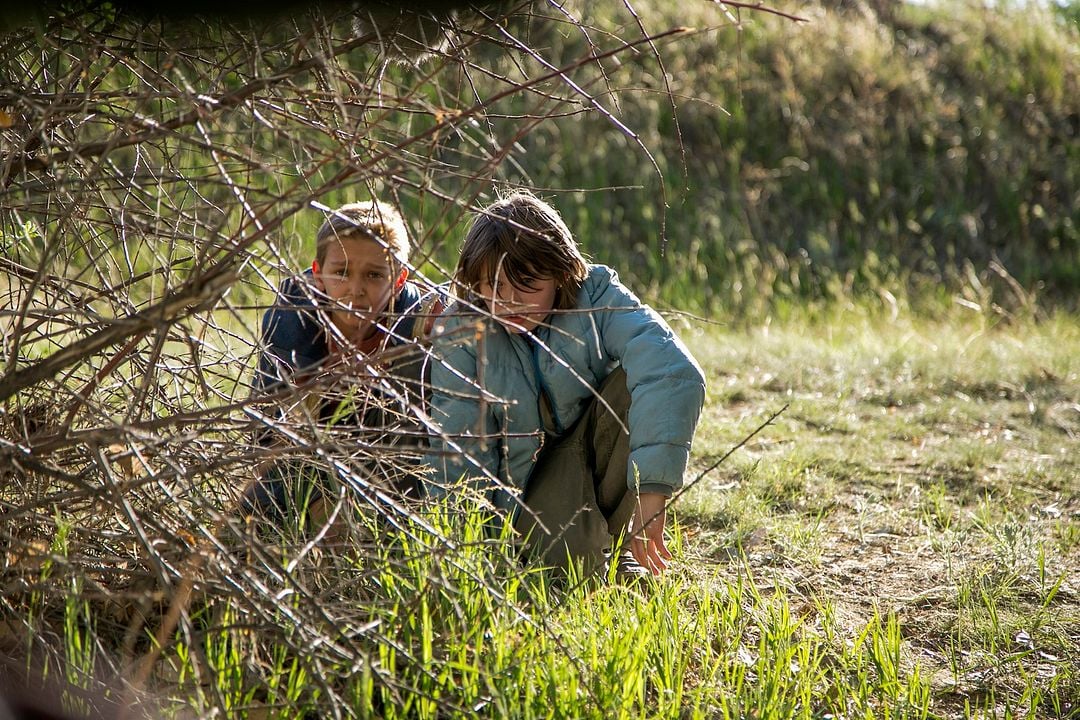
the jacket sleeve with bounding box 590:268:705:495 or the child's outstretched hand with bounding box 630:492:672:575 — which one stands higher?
the jacket sleeve with bounding box 590:268:705:495

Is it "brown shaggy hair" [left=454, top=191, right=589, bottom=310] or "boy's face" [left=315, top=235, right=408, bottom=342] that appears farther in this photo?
"boy's face" [left=315, top=235, right=408, bottom=342]

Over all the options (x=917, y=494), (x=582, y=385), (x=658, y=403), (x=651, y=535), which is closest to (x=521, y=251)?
(x=582, y=385)

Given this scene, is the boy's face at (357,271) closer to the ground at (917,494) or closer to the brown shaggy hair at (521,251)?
the brown shaggy hair at (521,251)

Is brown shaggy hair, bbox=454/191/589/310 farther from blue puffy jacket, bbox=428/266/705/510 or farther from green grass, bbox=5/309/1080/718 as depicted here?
green grass, bbox=5/309/1080/718

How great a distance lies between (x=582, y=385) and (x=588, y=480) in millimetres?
274

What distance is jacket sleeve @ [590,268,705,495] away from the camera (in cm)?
291

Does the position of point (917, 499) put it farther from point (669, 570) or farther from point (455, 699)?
point (455, 699)

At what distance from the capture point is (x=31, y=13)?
2070 millimetres

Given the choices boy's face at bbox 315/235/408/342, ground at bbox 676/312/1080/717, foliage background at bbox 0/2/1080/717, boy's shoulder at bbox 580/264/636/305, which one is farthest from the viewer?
boy's face at bbox 315/235/408/342

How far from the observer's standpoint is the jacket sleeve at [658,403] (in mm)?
2914

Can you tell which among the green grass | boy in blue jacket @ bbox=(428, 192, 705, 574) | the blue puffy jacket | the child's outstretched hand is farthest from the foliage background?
the blue puffy jacket

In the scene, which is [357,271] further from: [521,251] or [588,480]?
[588,480]

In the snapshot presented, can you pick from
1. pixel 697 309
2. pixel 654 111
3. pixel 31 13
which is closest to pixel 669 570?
pixel 31 13

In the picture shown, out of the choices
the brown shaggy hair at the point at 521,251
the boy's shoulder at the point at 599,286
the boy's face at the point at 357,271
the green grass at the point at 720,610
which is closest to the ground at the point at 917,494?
the green grass at the point at 720,610
